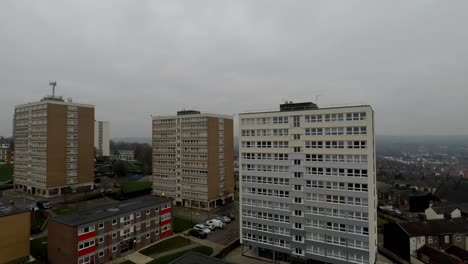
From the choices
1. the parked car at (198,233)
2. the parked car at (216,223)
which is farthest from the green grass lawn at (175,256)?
the parked car at (216,223)

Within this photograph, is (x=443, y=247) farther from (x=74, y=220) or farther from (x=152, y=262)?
(x=74, y=220)

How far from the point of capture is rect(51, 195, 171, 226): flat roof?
3372 cm

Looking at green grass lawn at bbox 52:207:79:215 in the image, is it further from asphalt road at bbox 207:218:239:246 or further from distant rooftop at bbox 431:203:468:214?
distant rooftop at bbox 431:203:468:214

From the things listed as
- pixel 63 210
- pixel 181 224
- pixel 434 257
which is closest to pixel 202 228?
pixel 181 224

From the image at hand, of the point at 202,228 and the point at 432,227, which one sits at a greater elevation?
the point at 432,227

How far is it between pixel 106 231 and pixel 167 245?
9279mm

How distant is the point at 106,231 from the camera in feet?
115

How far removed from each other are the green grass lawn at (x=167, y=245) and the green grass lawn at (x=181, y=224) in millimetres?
3257

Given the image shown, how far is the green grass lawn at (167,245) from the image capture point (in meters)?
38.2

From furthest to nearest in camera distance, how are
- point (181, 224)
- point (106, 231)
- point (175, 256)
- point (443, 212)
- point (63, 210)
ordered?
point (443, 212), point (63, 210), point (181, 224), point (175, 256), point (106, 231)

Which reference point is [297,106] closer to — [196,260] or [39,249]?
[196,260]

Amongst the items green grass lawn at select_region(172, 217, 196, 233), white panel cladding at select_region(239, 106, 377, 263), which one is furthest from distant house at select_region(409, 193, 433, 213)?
green grass lawn at select_region(172, 217, 196, 233)

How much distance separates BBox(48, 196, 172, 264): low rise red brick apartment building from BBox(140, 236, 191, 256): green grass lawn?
139 centimetres

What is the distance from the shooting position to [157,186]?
6600 cm
